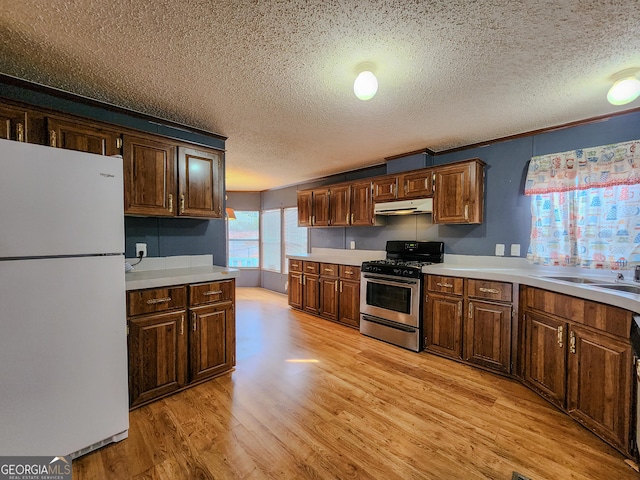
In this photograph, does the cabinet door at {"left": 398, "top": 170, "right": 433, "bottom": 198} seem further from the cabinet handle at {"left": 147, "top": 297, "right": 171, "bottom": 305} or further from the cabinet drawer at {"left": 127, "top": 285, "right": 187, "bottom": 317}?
the cabinet handle at {"left": 147, "top": 297, "right": 171, "bottom": 305}

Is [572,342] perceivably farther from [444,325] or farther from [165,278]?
[165,278]

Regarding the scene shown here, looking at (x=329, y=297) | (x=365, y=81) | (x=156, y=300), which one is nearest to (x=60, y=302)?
(x=156, y=300)

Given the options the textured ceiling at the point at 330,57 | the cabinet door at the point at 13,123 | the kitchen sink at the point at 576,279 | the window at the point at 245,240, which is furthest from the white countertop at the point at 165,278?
the window at the point at 245,240

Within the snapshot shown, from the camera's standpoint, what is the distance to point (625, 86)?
190 cm

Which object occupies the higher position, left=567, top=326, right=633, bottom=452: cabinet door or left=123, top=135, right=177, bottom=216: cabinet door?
left=123, top=135, right=177, bottom=216: cabinet door

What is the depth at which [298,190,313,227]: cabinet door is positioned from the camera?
194 inches

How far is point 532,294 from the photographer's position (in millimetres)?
2416

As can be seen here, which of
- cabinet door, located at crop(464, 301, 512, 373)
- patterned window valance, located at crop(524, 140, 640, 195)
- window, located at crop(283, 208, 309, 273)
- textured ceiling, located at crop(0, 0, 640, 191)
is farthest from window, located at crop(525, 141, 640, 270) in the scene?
window, located at crop(283, 208, 309, 273)

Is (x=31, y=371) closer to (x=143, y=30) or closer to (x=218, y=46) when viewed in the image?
(x=143, y=30)

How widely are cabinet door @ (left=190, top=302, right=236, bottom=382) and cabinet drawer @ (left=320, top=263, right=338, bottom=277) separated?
1.92 metres

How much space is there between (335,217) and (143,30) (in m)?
3.33

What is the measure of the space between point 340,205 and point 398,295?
5.76 feet

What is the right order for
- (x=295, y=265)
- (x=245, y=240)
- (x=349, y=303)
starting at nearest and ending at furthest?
(x=349, y=303) → (x=295, y=265) → (x=245, y=240)

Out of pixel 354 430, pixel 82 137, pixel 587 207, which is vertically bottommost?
pixel 354 430
